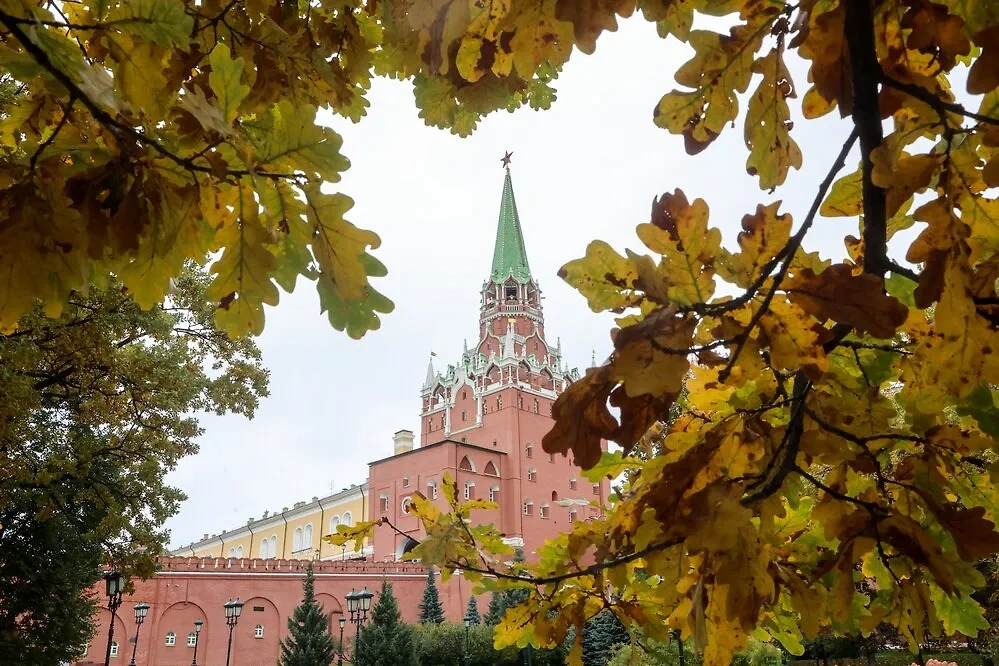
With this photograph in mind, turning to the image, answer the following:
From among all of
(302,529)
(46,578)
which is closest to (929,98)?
(46,578)

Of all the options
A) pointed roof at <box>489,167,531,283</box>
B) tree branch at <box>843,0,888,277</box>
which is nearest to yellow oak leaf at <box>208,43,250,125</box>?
tree branch at <box>843,0,888,277</box>

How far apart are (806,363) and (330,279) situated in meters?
0.87

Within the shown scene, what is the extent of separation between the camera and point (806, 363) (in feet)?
3.57

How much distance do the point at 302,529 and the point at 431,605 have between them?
73.8 feet

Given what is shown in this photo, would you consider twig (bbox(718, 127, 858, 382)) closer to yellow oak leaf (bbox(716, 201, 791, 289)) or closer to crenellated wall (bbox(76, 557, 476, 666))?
A: yellow oak leaf (bbox(716, 201, 791, 289))

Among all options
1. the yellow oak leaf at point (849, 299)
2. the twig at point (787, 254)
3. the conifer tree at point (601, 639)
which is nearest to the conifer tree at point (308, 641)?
the conifer tree at point (601, 639)

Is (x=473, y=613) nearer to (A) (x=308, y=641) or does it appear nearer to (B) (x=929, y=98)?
(A) (x=308, y=641)

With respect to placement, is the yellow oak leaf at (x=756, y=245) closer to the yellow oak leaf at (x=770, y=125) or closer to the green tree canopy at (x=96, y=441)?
the yellow oak leaf at (x=770, y=125)

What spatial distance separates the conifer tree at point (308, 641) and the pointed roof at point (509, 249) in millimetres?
27677

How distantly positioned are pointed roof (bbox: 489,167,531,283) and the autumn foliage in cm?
4413

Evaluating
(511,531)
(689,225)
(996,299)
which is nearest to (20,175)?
(689,225)

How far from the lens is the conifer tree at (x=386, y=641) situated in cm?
2027

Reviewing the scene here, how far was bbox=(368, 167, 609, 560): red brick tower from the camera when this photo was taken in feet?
123

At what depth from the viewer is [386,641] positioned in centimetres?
2066
